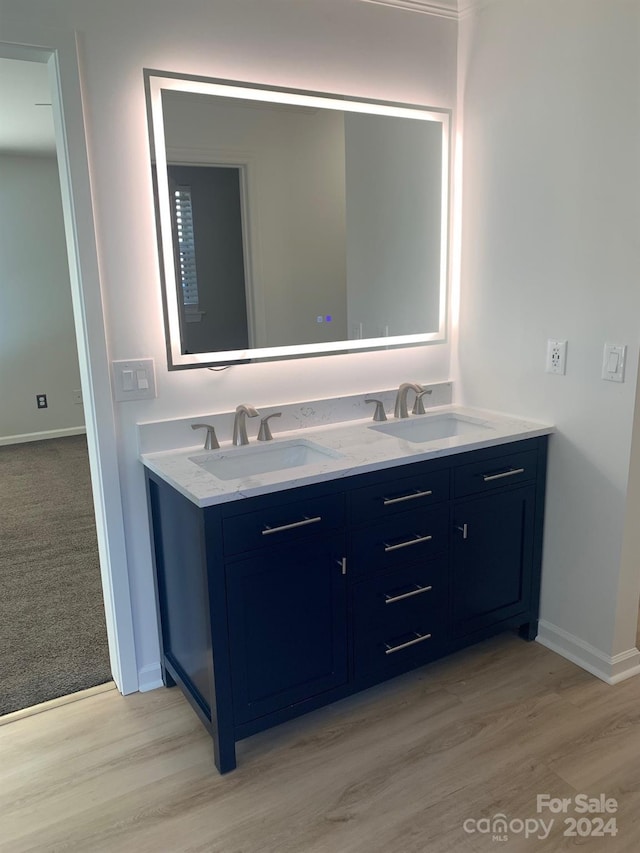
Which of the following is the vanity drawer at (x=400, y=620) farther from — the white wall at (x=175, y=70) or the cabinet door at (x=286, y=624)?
the white wall at (x=175, y=70)

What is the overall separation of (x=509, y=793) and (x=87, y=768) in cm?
124

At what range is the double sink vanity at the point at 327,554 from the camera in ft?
5.96

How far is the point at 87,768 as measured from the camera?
6.41 ft

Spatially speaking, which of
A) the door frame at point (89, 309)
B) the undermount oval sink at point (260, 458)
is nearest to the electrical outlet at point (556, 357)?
the undermount oval sink at point (260, 458)

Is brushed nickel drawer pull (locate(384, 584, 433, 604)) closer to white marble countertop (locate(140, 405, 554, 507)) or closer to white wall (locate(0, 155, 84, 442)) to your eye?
white marble countertop (locate(140, 405, 554, 507))

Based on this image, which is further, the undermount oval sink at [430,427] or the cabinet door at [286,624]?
the undermount oval sink at [430,427]

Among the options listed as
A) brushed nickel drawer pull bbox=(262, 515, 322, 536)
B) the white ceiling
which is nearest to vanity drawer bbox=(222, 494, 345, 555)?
brushed nickel drawer pull bbox=(262, 515, 322, 536)

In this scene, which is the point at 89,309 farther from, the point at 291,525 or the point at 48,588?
the point at 48,588

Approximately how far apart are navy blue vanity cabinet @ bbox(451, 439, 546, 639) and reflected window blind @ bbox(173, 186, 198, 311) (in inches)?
42.3

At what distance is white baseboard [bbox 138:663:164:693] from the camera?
231cm

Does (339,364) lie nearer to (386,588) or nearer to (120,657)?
(386,588)

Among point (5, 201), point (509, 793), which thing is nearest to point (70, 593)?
point (509, 793)

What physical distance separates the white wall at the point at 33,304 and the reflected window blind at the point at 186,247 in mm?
4019

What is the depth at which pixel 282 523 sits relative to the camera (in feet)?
6.04
